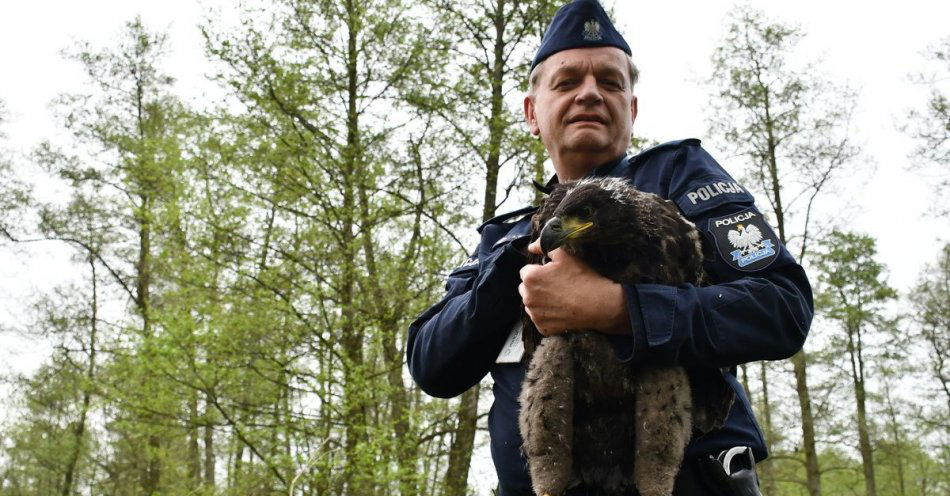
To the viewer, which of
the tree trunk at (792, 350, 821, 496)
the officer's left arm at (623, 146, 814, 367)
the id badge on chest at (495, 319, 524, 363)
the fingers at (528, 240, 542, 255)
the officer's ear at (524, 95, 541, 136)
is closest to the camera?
the officer's left arm at (623, 146, 814, 367)

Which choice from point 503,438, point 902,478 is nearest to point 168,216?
point 503,438

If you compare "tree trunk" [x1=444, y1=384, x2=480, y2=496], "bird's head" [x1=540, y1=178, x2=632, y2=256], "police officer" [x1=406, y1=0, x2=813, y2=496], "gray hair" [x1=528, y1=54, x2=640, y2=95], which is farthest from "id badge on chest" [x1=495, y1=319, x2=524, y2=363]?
"tree trunk" [x1=444, y1=384, x2=480, y2=496]

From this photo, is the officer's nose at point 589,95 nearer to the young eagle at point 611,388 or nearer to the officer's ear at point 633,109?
the officer's ear at point 633,109

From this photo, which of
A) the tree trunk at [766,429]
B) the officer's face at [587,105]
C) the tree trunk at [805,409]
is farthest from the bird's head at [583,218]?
the tree trunk at [766,429]

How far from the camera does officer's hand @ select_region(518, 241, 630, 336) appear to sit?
75.1 inches

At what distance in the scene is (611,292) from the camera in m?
1.91

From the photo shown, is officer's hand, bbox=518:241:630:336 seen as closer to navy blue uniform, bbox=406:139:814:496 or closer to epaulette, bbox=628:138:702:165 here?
navy blue uniform, bbox=406:139:814:496

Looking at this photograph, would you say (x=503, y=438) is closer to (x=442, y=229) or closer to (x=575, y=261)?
(x=575, y=261)

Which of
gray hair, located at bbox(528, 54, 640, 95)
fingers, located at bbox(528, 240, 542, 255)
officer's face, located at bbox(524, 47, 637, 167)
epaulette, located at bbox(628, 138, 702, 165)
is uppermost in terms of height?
gray hair, located at bbox(528, 54, 640, 95)

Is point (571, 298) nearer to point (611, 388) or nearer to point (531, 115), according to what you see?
point (611, 388)

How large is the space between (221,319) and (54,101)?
13.1 meters

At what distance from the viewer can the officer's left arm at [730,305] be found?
5.97 feet

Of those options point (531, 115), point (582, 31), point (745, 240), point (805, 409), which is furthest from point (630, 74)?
point (805, 409)

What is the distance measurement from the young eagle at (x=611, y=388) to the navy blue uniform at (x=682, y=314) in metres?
0.08
